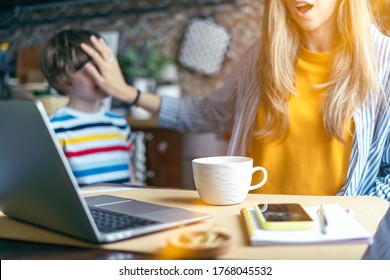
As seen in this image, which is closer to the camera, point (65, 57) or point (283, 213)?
point (283, 213)

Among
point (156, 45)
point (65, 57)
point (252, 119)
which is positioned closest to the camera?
point (252, 119)

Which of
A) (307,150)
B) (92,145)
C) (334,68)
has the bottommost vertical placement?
(92,145)

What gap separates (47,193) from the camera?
519 millimetres

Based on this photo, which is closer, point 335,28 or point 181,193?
point 181,193

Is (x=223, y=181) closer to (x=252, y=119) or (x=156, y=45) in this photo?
(x=252, y=119)

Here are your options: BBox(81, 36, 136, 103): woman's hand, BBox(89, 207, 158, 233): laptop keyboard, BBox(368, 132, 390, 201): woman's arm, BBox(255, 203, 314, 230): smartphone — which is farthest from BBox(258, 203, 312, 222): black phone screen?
BBox(81, 36, 136, 103): woman's hand

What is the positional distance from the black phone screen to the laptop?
72 mm

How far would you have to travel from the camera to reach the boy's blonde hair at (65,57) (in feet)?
4.13

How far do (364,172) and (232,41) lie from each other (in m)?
1.95

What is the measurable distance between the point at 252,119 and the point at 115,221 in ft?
1.70

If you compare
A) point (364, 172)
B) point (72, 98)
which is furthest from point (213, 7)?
point (364, 172)

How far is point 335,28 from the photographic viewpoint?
0.91 metres

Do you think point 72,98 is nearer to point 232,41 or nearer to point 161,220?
point 161,220

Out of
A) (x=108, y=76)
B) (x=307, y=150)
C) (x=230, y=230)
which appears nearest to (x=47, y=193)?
(x=230, y=230)
